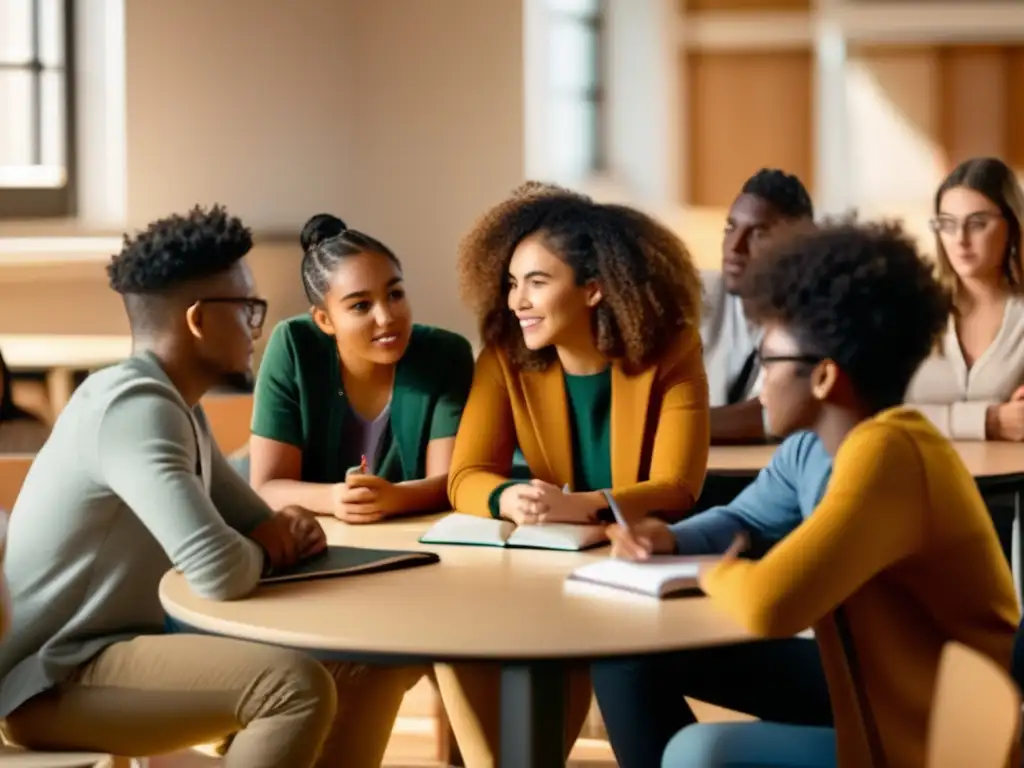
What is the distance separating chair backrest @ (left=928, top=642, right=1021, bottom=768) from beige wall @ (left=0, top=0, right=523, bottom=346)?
4.14m

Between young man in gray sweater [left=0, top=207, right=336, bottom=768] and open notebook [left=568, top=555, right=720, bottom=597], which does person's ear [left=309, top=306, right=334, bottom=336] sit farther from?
open notebook [left=568, top=555, right=720, bottom=597]

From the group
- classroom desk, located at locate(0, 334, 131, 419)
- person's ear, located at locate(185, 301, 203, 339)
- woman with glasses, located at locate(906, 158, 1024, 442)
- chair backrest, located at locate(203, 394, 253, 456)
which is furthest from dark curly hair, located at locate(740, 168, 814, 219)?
classroom desk, located at locate(0, 334, 131, 419)

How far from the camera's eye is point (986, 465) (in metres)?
3.10

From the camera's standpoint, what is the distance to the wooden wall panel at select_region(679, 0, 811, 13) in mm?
6523

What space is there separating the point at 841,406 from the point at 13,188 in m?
4.02

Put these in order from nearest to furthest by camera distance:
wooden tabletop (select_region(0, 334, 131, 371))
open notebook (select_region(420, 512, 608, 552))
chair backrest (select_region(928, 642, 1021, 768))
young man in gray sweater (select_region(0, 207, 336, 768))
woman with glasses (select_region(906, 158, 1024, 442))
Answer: chair backrest (select_region(928, 642, 1021, 768)), young man in gray sweater (select_region(0, 207, 336, 768)), open notebook (select_region(420, 512, 608, 552)), woman with glasses (select_region(906, 158, 1024, 442)), wooden tabletop (select_region(0, 334, 131, 371))

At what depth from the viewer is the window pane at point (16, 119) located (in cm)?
544

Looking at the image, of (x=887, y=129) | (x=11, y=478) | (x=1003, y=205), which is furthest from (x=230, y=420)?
(x=887, y=129)

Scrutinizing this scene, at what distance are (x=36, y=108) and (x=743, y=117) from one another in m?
2.81

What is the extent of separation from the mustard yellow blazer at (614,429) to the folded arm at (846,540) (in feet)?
2.35

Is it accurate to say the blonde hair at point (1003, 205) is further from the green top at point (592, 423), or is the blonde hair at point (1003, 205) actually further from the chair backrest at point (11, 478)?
the chair backrest at point (11, 478)

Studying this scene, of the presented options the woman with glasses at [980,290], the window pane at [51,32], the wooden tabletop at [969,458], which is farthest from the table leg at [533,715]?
the window pane at [51,32]

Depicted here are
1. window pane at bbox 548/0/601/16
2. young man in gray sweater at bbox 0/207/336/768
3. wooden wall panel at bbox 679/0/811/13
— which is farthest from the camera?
window pane at bbox 548/0/601/16

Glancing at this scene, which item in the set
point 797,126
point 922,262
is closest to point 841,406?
point 922,262
